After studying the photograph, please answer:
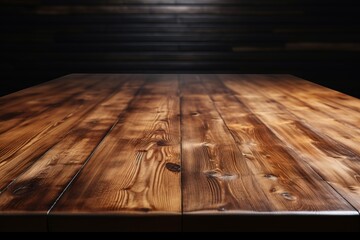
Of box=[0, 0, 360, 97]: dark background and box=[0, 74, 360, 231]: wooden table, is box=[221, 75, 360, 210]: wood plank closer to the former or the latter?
box=[0, 74, 360, 231]: wooden table

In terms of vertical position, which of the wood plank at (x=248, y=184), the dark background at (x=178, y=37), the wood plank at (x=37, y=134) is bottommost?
the wood plank at (x=248, y=184)

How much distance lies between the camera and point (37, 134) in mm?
1256

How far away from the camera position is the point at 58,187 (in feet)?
2.70

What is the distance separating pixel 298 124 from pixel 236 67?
277 centimetres

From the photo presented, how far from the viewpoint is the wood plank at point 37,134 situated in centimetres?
96

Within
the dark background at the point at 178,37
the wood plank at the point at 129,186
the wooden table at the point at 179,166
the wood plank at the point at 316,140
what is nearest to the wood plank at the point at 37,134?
the wooden table at the point at 179,166

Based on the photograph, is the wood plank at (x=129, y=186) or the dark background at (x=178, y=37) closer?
the wood plank at (x=129, y=186)

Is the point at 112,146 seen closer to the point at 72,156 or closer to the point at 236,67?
the point at 72,156

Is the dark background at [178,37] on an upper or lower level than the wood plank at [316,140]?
upper

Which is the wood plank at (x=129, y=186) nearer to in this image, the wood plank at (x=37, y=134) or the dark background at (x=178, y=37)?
the wood plank at (x=37, y=134)

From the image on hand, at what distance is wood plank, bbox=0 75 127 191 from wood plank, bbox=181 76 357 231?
39 centimetres

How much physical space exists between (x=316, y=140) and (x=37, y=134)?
85 cm

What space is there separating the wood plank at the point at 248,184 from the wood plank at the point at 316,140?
1.2 inches

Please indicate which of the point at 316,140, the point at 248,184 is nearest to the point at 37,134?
the point at 248,184
